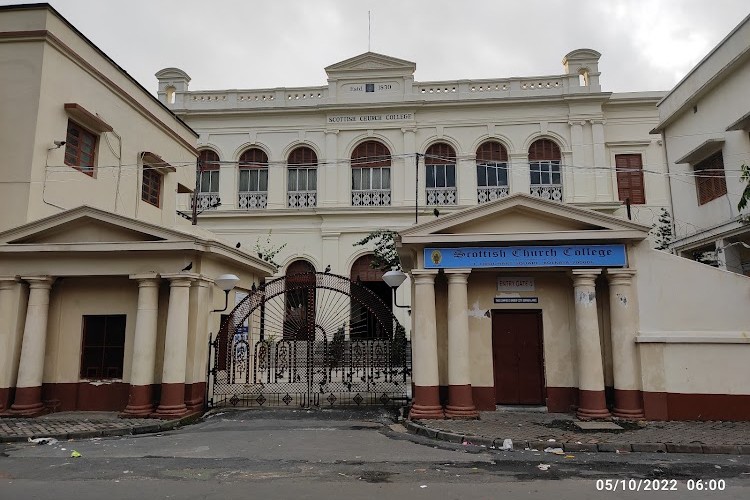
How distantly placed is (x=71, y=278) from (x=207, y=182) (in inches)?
562

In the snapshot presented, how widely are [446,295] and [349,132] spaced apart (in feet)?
51.1

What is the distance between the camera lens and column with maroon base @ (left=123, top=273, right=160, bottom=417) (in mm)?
10688

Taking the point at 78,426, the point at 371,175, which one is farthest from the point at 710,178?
the point at 78,426

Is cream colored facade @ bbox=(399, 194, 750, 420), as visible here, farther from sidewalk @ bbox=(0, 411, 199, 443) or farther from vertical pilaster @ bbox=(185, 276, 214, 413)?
sidewalk @ bbox=(0, 411, 199, 443)

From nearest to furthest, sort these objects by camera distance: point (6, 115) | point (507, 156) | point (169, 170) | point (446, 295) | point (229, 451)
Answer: point (229, 451), point (446, 295), point (6, 115), point (169, 170), point (507, 156)

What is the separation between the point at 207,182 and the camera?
25.3 metres

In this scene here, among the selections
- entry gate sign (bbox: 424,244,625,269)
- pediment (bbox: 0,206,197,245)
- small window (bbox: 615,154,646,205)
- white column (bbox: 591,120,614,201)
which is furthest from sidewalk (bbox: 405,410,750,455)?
small window (bbox: 615,154,646,205)

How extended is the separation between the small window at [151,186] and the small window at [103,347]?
21.1 feet

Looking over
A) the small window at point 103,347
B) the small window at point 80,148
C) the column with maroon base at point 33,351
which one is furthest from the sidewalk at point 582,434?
the small window at point 80,148

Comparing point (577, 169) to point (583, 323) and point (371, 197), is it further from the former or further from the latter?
point (583, 323)

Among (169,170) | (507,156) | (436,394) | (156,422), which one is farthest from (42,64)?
(507,156)

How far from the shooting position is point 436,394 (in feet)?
34.3

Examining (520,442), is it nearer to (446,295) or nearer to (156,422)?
(446,295)

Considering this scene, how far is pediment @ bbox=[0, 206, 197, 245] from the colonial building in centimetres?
2
